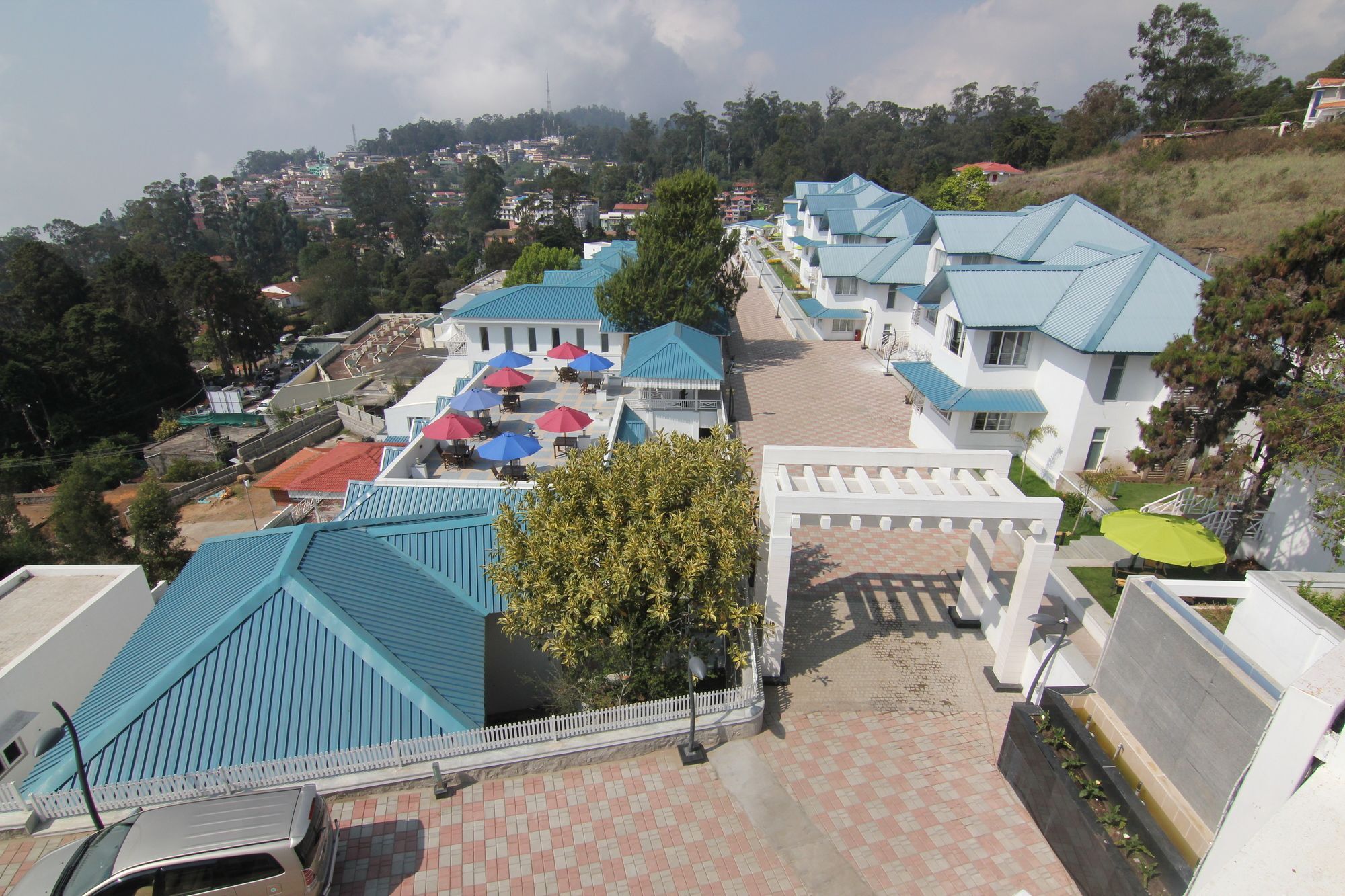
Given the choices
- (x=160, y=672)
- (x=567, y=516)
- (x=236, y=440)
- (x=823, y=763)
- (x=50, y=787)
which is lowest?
(x=236, y=440)

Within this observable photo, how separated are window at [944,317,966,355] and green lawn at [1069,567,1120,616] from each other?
8834 mm

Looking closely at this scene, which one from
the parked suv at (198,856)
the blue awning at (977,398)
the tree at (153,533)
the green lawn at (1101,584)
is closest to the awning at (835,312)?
the blue awning at (977,398)

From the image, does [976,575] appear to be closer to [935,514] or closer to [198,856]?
[935,514]

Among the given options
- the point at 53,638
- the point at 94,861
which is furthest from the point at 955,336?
the point at 53,638

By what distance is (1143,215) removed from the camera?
41.3 m

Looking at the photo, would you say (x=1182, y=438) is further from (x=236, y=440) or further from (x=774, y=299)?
(x=236, y=440)

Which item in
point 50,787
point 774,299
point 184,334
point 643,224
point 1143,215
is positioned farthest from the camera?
point 184,334

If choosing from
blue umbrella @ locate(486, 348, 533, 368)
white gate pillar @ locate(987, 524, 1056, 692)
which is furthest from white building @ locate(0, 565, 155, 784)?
white gate pillar @ locate(987, 524, 1056, 692)

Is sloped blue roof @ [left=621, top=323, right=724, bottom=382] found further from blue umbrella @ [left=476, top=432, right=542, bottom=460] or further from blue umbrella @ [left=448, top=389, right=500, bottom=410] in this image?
blue umbrella @ [left=476, top=432, right=542, bottom=460]

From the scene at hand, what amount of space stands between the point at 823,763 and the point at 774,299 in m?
41.6

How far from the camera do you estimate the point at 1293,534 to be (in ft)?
45.0

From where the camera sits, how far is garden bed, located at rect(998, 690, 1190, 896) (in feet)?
24.8

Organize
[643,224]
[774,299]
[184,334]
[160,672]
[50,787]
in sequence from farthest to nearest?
[184,334] → [774,299] → [643,224] → [160,672] → [50,787]

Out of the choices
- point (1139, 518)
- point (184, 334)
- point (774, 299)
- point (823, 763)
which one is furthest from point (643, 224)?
point (184, 334)
